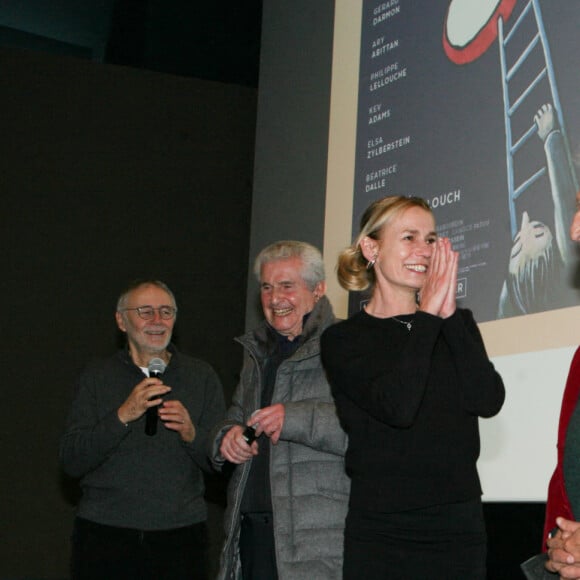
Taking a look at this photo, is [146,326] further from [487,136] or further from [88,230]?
[88,230]

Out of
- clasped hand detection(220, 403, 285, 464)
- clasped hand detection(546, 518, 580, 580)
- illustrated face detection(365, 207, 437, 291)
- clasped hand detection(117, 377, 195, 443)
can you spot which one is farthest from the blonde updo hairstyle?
clasped hand detection(117, 377, 195, 443)

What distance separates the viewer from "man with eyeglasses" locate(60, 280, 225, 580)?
3297 mm

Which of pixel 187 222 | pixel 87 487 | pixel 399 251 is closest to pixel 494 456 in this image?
pixel 399 251

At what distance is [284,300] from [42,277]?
2.53 m

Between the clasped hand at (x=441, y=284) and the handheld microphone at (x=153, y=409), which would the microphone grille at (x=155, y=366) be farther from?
the clasped hand at (x=441, y=284)

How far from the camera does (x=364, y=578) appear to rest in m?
2.10

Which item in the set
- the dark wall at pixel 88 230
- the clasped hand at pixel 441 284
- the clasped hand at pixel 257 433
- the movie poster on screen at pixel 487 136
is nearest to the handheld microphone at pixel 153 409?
the clasped hand at pixel 257 433

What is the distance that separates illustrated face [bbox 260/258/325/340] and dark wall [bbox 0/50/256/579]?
2.40 metres

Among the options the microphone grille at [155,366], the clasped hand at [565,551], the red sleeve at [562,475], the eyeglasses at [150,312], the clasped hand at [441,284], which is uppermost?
the eyeglasses at [150,312]

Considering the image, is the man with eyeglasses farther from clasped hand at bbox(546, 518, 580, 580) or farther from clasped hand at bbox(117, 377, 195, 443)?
clasped hand at bbox(546, 518, 580, 580)

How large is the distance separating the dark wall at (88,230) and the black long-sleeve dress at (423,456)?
10.8 feet

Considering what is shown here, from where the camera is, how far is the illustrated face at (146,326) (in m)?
3.59

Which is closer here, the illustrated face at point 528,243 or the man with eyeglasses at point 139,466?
the illustrated face at point 528,243

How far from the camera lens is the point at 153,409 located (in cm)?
334
